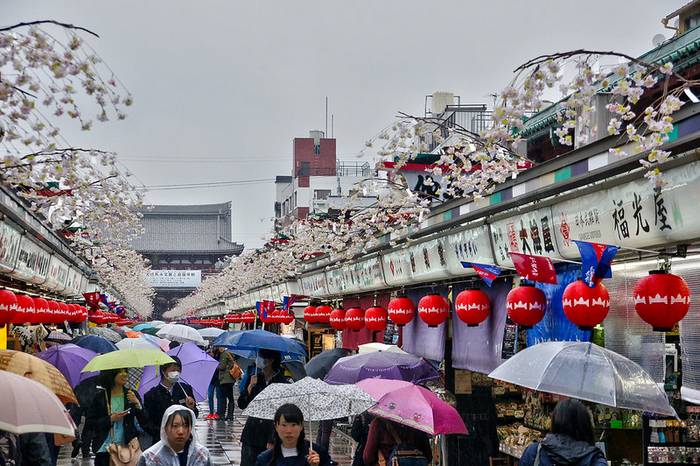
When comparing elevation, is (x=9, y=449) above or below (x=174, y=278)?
below

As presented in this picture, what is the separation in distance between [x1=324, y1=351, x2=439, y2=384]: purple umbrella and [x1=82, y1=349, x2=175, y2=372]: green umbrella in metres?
2.55

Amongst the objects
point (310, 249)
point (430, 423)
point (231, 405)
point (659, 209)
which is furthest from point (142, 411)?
point (310, 249)

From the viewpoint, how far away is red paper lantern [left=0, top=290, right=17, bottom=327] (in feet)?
50.2

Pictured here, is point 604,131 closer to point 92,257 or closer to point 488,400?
point 488,400

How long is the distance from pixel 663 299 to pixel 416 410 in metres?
3.59

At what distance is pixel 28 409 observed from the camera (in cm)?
689

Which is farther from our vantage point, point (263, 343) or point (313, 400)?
point (263, 343)

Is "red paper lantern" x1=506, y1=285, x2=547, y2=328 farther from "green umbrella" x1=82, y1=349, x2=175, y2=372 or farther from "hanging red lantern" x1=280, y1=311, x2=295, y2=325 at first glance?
"hanging red lantern" x1=280, y1=311, x2=295, y2=325

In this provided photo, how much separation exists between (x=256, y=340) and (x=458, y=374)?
3497mm

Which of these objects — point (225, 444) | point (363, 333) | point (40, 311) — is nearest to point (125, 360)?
point (40, 311)

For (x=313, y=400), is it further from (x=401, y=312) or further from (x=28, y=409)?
(x=401, y=312)

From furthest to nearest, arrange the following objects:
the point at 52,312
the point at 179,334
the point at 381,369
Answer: the point at 179,334 < the point at 52,312 < the point at 381,369

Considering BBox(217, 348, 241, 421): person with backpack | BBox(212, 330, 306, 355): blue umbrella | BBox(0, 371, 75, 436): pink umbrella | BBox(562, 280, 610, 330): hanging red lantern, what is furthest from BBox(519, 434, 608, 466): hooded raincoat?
BBox(217, 348, 241, 421): person with backpack

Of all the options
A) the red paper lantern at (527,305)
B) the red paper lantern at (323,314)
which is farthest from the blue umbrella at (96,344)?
the red paper lantern at (527,305)
